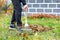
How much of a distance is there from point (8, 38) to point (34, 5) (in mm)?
6665

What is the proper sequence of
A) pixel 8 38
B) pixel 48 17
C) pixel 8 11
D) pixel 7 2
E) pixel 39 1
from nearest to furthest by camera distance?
1. pixel 8 38
2. pixel 48 17
3. pixel 39 1
4. pixel 8 11
5. pixel 7 2

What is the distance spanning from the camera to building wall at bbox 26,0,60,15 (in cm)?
1374

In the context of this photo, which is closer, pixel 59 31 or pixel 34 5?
pixel 59 31

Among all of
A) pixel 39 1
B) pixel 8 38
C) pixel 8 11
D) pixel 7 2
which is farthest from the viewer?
pixel 7 2

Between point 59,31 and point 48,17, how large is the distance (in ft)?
12.3

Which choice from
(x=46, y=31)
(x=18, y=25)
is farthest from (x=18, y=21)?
(x=46, y=31)

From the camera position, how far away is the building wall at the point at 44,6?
45.1ft

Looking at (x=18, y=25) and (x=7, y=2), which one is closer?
(x=18, y=25)

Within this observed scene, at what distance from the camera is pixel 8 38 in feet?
24.3

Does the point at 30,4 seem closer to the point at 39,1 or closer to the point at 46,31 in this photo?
the point at 39,1

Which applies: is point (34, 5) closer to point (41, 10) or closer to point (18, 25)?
point (41, 10)

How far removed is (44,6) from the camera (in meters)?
13.8

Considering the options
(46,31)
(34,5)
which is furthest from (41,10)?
(46,31)

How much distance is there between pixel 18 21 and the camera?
29.4ft
